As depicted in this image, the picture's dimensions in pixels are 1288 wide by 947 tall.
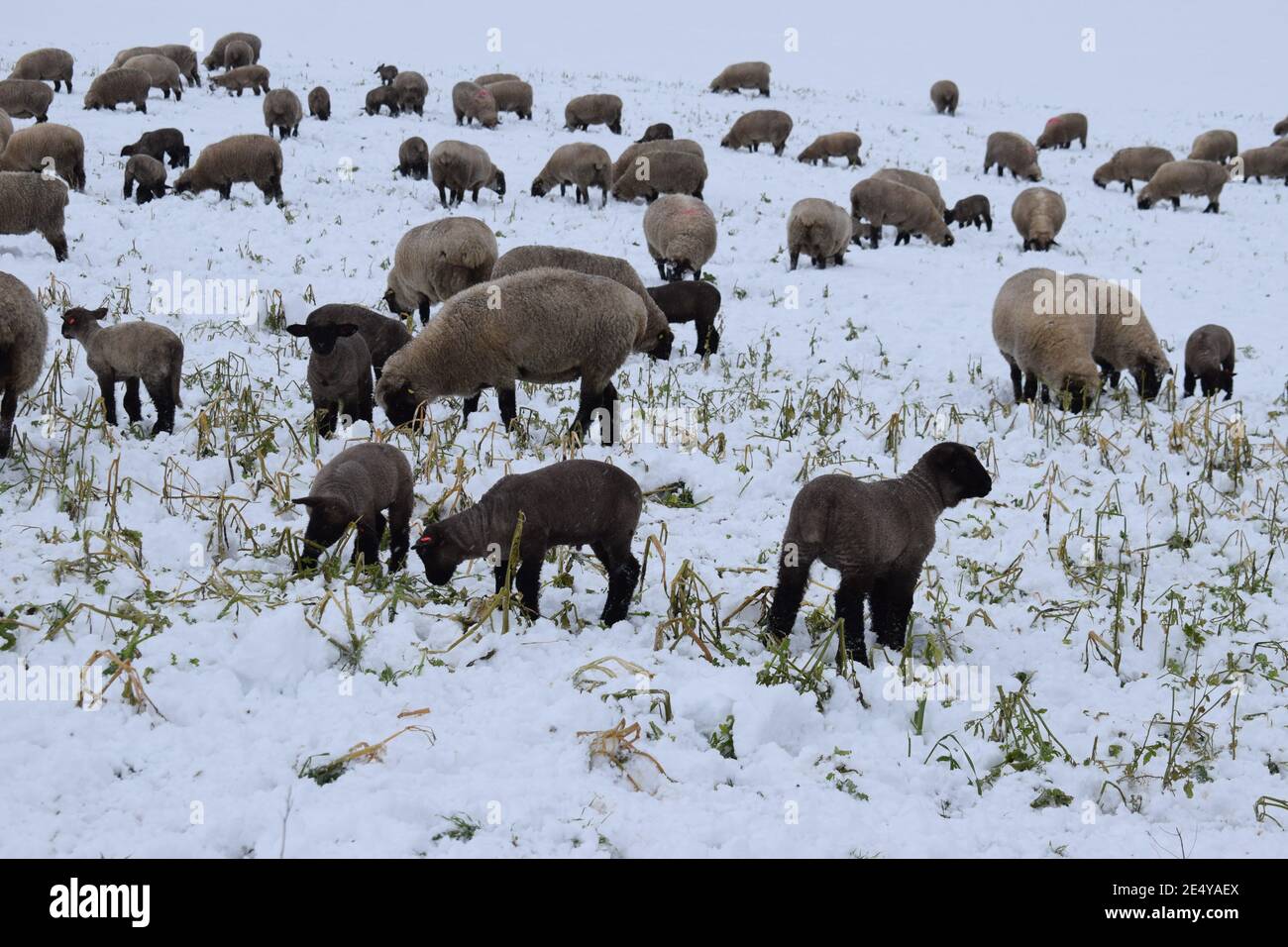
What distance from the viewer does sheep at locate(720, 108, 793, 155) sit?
85.7 feet

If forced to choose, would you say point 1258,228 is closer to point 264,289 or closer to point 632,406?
point 632,406

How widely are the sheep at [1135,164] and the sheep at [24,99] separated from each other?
2502 cm

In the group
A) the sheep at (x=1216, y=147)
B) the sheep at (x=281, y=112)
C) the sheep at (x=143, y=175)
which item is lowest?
the sheep at (x=143, y=175)

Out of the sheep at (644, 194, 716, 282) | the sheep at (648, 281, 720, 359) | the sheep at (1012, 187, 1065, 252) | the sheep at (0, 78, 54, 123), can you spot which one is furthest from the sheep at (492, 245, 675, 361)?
the sheep at (0, 78, 54, 123)

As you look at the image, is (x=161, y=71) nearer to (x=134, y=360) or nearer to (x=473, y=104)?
(x=473, y=104)

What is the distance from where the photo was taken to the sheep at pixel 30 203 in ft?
40.3

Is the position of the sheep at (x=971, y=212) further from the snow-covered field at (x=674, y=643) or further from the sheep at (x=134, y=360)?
the sheep at (x=134, y=360)

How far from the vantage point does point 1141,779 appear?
4109mm

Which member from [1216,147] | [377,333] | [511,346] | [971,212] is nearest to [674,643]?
[511,346]

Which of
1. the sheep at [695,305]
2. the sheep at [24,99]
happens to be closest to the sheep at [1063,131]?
the sheep at [695,305]

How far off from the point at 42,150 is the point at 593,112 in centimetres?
1427

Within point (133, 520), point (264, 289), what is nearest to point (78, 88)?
point (264, 289)
